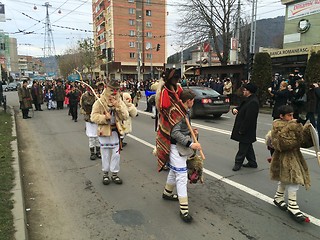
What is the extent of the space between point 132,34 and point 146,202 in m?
63.2

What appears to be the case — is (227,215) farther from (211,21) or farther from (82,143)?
(211,21)

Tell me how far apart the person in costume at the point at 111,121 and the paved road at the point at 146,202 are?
500 mm

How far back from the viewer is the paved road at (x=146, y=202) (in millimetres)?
3688

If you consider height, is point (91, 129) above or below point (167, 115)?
below

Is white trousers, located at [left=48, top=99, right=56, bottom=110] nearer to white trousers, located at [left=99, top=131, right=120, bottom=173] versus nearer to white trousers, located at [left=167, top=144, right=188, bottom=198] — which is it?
white trousers, located at [left=99, top=131, right=120, bottom=173]

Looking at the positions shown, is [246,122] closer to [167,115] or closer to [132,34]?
[167,115]

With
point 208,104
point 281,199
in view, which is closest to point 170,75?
point 281,199

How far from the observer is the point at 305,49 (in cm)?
2048

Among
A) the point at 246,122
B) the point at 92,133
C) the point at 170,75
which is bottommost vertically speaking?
the point at 92,133

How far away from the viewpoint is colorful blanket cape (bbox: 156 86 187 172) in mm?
3924

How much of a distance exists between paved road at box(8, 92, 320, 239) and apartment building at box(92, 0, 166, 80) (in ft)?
184

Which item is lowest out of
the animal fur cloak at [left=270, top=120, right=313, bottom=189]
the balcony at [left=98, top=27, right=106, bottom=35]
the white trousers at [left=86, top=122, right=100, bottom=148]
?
the white trousers at [left=86, top=122, right=100, bottom=148]

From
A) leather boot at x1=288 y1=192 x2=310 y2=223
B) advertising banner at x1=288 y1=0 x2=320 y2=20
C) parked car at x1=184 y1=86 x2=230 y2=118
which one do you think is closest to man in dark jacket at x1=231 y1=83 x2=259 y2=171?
leather boot at x1=288 y1=192 x2=310 y2=223

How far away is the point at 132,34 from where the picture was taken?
64438mm
